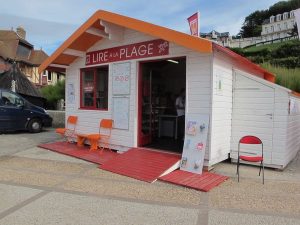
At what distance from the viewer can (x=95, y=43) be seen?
Answer: 32.7ft

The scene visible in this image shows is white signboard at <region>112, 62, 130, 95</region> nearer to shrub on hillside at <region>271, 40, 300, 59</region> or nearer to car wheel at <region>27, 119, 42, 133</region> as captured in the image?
car wheel at <region>27, 119, 42, 133</region>

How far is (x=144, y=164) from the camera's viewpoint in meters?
7.28

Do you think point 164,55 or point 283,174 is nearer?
point 283,174

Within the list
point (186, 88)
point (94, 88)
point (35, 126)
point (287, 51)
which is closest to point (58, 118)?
point (35, 126)

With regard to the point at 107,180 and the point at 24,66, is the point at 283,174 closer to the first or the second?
the point at 107,180

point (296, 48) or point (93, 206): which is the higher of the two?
point (296, 48)

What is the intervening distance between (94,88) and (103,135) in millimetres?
1526

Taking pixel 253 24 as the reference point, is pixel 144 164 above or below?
below

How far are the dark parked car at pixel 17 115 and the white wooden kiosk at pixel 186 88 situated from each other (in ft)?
14.0

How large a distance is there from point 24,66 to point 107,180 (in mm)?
33541

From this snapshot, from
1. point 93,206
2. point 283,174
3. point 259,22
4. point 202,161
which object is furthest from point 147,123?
point 259,22

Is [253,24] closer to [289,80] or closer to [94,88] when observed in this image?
[289,80]

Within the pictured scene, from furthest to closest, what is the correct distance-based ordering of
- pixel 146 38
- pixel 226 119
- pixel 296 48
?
pixel 296 48 → pixel 146 38 → pixel 226 119

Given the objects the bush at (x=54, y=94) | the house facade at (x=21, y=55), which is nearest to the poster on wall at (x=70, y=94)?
the bush at (x=54, y=94)
